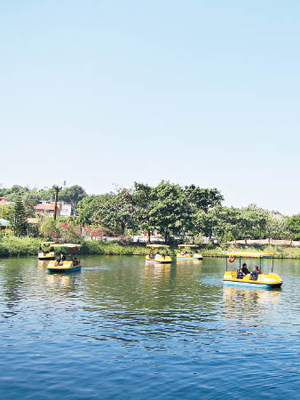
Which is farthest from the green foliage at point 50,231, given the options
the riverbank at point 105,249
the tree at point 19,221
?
the riverbank at point 105,249

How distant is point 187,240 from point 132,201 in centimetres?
1589

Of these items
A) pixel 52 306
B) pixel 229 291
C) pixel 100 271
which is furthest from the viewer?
pixel 100 271

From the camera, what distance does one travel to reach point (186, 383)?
49.8 feet

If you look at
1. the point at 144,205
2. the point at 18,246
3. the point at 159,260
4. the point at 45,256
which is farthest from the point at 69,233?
the point at 159,260

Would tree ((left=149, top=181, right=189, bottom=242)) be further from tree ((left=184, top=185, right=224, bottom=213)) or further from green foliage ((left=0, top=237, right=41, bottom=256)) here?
green foliage ((left=0, top=237, right=41, bottom=256))

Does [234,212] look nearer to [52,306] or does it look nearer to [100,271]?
[100,271]

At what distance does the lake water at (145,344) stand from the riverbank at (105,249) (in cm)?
3518

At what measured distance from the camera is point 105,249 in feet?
282

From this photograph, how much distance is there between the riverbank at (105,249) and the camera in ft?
231

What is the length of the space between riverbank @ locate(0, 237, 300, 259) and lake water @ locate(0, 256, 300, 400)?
35.2 m

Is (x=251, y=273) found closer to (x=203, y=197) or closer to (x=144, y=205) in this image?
(x=144, y=205)

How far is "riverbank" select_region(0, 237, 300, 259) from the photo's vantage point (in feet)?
231

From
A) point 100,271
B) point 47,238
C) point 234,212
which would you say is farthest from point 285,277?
point 234,212

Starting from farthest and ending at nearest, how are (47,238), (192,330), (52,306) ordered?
(47,238) < (52,306) < (192,330)
